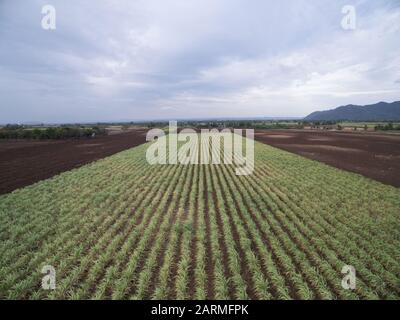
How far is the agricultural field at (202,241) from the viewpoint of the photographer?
17.7 feet

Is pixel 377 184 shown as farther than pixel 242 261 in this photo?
Yes

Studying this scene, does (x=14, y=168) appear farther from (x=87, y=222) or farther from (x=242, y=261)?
(x=242, y=261)

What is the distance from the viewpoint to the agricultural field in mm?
5391

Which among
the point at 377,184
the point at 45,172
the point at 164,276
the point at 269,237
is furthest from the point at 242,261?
the point at 45,172

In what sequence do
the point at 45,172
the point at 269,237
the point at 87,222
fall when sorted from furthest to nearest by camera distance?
the point at 45,172
the point at 87,222
the point at 269,237

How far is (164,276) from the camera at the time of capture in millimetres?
5727

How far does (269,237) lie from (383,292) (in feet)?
10.5

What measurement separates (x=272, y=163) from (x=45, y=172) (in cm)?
2191

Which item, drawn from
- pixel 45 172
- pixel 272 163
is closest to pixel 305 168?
pixel 272 163

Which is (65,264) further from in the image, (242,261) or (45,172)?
(45,172)

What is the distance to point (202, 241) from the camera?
7520mm

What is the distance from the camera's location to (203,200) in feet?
38.4
